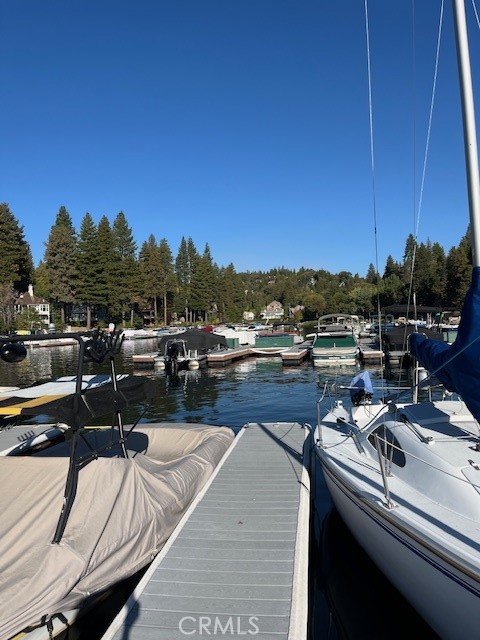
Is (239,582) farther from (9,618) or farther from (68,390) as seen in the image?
(68,390)

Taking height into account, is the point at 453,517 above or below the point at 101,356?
below

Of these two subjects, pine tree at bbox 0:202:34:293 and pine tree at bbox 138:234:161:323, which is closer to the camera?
pine tree at bbox 0:202:34:293

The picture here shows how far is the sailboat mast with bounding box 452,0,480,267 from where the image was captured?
574cm

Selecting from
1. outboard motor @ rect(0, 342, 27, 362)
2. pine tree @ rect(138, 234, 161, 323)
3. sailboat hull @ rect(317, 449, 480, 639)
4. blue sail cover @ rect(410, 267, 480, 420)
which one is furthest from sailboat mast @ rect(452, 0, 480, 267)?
pine tree @ rect(138, 234, 161, 323)

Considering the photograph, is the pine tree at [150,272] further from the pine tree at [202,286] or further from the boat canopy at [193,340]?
the boat canopy at [193,340]

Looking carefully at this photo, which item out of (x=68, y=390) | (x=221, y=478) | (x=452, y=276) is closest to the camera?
(x=221, y=478)

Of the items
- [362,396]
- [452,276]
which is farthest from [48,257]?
[362,396]

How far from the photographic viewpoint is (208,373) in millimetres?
33969

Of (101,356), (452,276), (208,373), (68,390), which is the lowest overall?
(208,373)

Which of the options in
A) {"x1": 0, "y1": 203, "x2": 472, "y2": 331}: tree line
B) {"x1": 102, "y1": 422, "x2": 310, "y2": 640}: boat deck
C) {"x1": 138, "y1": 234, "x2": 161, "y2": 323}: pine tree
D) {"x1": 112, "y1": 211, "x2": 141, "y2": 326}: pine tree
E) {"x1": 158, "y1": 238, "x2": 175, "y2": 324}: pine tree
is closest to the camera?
{"x1": 102, "y1": 422, "x2": 310, "y2": 640}: boat deck

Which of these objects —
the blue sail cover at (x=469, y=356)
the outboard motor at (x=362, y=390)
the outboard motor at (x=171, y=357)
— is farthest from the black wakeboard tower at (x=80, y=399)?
the outboard motor at (x=171, y=357)

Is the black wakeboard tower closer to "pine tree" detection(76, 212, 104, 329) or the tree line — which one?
the tree line

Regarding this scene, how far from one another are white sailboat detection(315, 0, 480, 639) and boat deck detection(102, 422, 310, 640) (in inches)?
36.4

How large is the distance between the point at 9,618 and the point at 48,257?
80.5m
